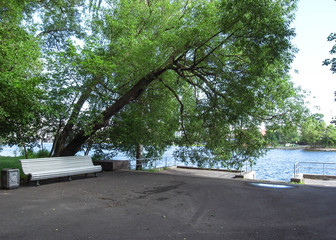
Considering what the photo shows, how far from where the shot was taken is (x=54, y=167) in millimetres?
9516

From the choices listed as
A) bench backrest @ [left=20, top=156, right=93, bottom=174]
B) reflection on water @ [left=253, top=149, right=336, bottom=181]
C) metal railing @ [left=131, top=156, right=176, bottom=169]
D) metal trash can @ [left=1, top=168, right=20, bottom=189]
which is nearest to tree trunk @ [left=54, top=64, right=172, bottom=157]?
bench backrest @ [left=20, top=156, right=93, bottom=174]

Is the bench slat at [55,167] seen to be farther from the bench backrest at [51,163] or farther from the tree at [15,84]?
the tree at [15,84]

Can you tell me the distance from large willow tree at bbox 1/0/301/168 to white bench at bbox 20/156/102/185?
1402mm

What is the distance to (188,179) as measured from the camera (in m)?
10.4

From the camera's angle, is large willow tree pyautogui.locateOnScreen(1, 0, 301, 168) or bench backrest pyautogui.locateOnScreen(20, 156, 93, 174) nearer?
bench backrest pyautogui.locateOnScreen(20, 156, 93, 174)

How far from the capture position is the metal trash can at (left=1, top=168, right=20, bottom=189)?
26.8 ft

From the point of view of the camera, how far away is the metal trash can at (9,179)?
26.8 feet

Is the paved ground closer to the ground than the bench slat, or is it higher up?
closer to the ground

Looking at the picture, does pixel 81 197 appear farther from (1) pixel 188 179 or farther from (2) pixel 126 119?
(2) pixel 126 119

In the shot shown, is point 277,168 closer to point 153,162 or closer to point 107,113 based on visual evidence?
point 153,162

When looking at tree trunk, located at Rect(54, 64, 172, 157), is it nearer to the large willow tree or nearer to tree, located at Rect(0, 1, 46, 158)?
the large willow tree

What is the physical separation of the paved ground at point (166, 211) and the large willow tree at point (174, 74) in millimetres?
3803

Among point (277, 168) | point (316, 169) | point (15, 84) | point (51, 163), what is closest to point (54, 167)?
point (51, 163)

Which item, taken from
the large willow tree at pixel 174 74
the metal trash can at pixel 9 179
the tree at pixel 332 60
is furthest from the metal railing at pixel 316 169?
the metal trash can at pixel 9 179
